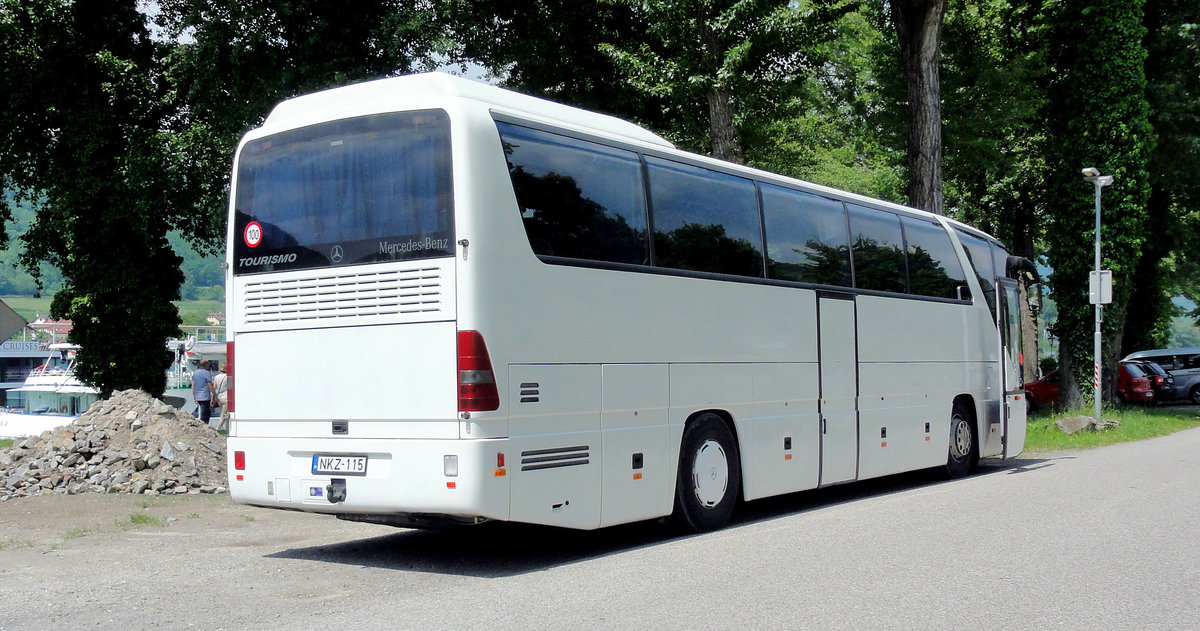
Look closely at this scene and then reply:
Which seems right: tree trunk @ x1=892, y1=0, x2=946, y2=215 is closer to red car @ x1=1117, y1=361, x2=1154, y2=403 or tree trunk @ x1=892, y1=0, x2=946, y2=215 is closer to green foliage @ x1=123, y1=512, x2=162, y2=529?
green foliage @ x1=123, y1=512, x2=162, y2=529

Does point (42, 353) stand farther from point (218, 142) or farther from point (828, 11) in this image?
point (828, 11)

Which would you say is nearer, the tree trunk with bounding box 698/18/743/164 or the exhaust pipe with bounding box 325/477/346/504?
the exhaust pipe with bounding box 325/477/346/504

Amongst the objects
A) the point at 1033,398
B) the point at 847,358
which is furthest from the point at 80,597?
the point at 1033,398

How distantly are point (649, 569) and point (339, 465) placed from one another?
98.0 inches

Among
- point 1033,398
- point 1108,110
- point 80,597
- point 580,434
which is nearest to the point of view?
point 80,597

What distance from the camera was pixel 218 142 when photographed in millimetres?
23656

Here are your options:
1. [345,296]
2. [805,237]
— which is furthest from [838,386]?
[345,296]

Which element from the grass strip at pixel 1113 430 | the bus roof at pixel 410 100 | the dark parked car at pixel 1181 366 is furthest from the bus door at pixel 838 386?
the dark parked car at pixel 1181 366

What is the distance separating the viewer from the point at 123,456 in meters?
15.4

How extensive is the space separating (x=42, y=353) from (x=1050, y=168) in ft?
275

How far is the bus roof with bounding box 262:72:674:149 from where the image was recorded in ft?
28.2

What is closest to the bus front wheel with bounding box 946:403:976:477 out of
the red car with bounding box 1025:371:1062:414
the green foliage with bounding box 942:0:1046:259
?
the green foliage with bounding box 942:0:1046:259

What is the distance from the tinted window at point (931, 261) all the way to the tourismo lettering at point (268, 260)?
27.7ft

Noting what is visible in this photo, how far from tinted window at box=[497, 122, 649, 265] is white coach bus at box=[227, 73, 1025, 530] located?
0.02 metres
